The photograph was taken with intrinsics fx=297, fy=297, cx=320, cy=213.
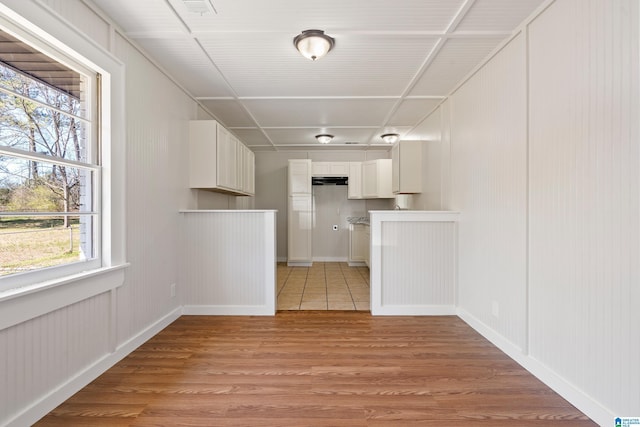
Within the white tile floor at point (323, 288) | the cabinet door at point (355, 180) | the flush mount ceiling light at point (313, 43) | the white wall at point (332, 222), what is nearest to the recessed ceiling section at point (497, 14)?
the flush mount ceiling light at point (313, 43)

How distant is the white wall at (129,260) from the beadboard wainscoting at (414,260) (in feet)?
7.04

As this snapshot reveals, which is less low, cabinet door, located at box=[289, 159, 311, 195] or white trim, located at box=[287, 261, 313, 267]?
cabinet door, located at box=[289, 159, 311, 195]

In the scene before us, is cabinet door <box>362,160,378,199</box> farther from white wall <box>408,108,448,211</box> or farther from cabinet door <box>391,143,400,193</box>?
white wall <box>408,108,448,211</box>

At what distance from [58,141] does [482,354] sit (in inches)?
130

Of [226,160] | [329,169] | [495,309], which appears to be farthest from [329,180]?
[495,309]

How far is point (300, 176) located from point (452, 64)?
372 cm

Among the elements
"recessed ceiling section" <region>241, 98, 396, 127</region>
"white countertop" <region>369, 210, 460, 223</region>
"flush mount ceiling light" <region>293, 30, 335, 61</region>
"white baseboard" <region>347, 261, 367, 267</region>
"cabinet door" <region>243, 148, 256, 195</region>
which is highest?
"recessed ceiling section" <region>241, 98, 396, 127</region>

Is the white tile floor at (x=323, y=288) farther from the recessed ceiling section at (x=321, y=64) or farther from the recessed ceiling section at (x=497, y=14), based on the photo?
the recessed ceiling section at (x=497, y=14)

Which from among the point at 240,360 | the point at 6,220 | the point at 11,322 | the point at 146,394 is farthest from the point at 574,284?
the point at 6,220

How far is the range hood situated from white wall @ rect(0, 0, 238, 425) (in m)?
3.09

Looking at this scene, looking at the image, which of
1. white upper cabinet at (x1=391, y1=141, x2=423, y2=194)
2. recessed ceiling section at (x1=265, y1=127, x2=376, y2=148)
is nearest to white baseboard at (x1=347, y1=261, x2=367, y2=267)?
white upper cabinet at (x1=391, y1=141, x2=423, y2=194)

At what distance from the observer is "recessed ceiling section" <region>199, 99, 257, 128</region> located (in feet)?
11.9

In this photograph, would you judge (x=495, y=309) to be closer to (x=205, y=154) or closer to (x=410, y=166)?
(x=410, y=166)

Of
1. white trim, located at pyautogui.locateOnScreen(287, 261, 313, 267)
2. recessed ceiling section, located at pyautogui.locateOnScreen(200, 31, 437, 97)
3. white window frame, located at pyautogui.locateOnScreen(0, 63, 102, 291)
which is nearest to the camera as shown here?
white window frame, located at pyautogui.locateOnScreen(0, 63, 102, 291)
